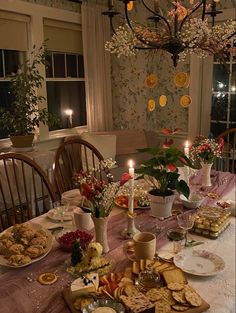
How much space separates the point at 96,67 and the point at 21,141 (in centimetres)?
142

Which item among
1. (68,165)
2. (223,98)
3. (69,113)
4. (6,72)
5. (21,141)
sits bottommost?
(68,165)

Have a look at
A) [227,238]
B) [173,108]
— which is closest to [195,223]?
[227,238]

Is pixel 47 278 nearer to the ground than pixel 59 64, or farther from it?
nearer to the ground

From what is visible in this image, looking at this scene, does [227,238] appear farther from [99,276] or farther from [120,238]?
[99,276]

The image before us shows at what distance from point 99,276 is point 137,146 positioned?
9.10 feet

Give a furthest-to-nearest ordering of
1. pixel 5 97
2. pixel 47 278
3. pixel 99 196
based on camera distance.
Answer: pixel 5 97 → pixel 99 196 → pixel 47 278

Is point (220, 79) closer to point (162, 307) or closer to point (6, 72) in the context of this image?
point (6, 72)

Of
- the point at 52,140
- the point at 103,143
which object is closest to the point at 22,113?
the point at 52,140

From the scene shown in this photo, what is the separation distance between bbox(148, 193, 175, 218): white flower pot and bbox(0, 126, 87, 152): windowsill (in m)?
2.04

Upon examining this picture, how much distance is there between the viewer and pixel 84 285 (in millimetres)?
1068

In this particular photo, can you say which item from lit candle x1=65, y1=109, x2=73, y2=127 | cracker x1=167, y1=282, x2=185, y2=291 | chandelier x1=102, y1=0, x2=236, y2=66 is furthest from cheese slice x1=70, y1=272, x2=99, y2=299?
lit candle x1=65, y1=109, x2=73, y2=127

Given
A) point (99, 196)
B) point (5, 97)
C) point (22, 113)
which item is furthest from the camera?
point (5, 97)

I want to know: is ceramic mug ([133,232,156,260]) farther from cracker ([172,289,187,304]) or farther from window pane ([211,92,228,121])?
window pane ([211,92,228,121])

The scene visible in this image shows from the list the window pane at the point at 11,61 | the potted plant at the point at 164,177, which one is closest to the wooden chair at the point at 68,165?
the potted plant at the point at 164,177
